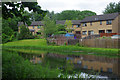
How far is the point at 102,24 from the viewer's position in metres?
56.7

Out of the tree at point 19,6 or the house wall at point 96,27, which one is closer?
the tree at point 19,6

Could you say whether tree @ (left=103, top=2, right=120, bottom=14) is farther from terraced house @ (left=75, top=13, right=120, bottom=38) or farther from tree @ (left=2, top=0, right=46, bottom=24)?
tree @ (left=2, top=0, right=46, bottom=24)

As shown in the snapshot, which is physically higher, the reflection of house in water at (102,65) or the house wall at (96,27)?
the house wall at (96,27)

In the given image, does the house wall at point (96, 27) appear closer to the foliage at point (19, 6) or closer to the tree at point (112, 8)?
the tree at point (112, 8)

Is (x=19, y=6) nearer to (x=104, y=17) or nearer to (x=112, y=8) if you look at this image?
(x=104, y=17)

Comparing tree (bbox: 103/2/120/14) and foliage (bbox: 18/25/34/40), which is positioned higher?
tree (bbox: 103/2/120/14)

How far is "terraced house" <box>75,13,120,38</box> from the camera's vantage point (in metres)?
54.2

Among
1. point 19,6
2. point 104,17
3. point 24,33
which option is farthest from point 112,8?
point 19,6

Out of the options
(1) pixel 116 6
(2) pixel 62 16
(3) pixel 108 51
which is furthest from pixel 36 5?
(2) pixel 62 16

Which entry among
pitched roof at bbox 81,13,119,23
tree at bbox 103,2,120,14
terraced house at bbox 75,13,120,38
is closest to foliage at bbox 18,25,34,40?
terraced house at bbox 75,13,120,38

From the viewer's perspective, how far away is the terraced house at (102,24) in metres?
54.2

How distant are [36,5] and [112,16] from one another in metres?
48.4

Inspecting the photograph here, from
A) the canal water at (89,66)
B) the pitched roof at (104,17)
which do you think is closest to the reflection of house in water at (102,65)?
the canal water at (89,66)

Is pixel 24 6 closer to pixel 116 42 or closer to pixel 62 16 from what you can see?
pixel 116 42
